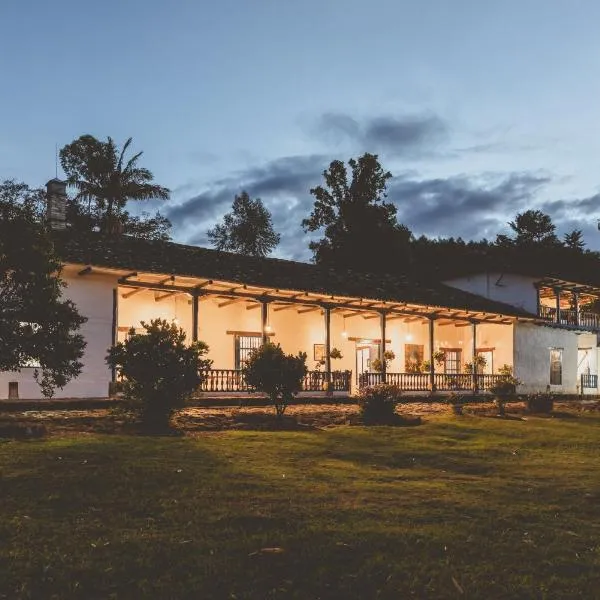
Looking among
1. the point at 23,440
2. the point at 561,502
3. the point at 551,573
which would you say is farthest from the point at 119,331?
the point at 551,573

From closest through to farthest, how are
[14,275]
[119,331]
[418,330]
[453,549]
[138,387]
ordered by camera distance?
1. [453,549]
2. [14,275]
3. [138,387]
4. [119,331]
5. [418,330]

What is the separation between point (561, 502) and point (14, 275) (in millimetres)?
9506

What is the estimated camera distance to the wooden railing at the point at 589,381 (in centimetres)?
3647

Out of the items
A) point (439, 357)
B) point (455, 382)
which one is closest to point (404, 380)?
point (439, 357)

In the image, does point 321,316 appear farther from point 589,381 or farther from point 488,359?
point 589,381

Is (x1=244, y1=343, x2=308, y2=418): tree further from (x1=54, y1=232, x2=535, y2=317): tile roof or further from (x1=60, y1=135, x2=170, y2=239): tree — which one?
(x1=60, y1=135, x2=170, y2=239): tree

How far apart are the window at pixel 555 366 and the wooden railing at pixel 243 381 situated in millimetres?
13693

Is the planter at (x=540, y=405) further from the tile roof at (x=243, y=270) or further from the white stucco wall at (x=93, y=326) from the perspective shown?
the white stucco wall at (x=93, y=326)

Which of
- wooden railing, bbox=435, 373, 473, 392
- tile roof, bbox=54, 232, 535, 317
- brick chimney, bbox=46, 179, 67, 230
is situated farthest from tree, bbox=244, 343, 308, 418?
wooden railing, bbox=435, 373, 473, 392

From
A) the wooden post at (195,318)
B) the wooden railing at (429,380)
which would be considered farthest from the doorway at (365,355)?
the wooden post at (195,318)

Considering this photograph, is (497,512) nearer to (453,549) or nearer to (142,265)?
(453,549)

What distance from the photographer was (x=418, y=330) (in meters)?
Answer: 30.1

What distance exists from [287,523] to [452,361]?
26553mm

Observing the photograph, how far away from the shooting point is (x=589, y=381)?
3700 centimetres
